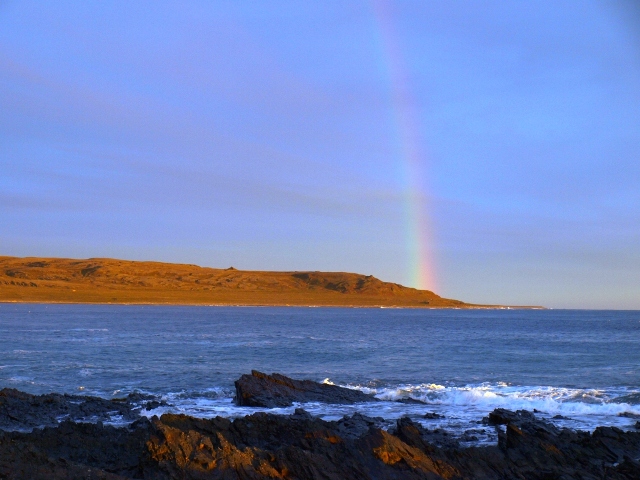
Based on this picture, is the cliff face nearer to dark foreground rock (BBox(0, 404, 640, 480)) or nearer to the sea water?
the sea water

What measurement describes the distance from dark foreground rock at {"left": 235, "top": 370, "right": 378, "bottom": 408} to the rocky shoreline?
5.44m

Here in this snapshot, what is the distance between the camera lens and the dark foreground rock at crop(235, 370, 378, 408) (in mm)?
22203

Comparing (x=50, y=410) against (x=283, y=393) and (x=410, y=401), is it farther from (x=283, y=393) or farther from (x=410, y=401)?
(x=410, y=401)

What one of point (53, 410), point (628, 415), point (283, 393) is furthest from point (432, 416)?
point (53, 410)

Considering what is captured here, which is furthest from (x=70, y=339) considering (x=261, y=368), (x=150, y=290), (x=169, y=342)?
(x=150, y=290)

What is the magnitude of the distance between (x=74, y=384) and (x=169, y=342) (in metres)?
23.1

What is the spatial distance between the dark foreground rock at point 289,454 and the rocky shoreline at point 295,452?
2cm

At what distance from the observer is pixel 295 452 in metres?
11.6

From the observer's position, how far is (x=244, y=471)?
1096cm

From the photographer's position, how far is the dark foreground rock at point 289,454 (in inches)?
434

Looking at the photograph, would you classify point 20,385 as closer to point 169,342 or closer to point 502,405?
point 502,405

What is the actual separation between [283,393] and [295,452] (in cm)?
1177

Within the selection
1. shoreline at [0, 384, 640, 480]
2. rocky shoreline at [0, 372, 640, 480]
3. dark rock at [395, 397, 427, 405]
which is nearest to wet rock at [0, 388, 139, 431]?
rocky shoreline at [0, 372, 640, 480]

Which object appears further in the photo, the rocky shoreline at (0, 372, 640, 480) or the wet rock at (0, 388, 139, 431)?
the wet rock at (0, 388, 139, 431)
